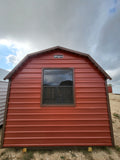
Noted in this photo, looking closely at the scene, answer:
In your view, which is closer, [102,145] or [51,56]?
[102,145]

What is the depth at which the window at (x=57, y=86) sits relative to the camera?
101 inches

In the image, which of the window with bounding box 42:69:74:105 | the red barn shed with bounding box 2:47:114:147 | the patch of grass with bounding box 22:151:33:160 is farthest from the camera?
the window with bounding box 42:69:74:105

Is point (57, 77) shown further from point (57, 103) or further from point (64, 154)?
point (64, 154)

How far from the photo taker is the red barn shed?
2.38 meters

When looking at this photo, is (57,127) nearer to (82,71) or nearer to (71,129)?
(71,129)

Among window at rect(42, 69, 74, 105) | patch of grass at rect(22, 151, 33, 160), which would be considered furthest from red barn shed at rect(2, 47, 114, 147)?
patch of grass at rect(22, 151, 33, 160)

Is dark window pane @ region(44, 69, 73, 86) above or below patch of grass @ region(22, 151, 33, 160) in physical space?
above

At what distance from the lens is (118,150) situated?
7.84 ft

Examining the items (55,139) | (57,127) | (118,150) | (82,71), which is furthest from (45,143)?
(82,71)

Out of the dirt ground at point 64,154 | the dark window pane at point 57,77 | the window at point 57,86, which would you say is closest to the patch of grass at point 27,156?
the dirt ground at point 64,154

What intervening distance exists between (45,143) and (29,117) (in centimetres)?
108

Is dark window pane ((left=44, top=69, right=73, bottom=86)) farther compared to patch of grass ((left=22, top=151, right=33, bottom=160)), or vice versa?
dark window pane ((left=44, top=69, right=73, bottom=86))

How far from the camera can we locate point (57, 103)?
2.55 meters

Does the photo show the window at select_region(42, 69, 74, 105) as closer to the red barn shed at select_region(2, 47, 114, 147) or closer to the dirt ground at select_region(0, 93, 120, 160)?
the red barn shed at select_region(2, 47, 114, 147)
